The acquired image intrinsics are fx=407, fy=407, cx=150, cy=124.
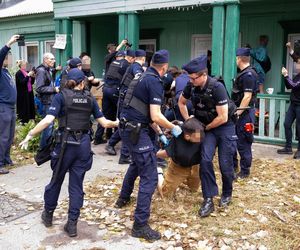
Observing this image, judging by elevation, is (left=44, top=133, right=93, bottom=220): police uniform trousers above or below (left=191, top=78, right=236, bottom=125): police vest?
below

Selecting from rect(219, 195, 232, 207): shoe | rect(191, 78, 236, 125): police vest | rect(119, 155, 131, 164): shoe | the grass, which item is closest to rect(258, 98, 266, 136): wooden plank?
the grass

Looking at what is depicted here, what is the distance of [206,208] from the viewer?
4.70 meters

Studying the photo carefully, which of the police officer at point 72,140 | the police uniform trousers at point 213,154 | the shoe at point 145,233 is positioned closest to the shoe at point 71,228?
the police officer at point 72,140

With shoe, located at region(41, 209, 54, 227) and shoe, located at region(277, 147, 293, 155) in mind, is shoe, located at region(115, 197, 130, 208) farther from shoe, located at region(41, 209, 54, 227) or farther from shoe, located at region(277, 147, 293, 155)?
shoe, located at region(277, 147, 293, 155)

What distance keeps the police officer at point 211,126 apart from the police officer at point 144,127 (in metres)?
0.44

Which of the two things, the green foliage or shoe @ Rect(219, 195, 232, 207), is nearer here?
shoe @ Rect(219, 195, 232, 207)

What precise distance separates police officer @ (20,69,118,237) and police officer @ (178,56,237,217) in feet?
4.00

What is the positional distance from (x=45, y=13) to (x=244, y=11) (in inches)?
278

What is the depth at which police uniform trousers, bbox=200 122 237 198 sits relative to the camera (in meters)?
4.73

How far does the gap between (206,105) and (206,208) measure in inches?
47.0

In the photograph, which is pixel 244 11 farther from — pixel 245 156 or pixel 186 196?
pixel 186 196

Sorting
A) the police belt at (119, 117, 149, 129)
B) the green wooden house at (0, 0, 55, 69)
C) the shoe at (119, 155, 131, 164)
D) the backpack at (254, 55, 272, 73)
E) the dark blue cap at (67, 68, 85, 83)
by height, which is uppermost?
the green wooden house at (0, 0, 55, 69)

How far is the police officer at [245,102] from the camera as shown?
230 inches

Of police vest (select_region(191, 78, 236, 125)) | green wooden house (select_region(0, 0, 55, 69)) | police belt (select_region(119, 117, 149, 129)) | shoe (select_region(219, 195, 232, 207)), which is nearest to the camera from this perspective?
police belt (select_region(119, 117, 149, 129))
